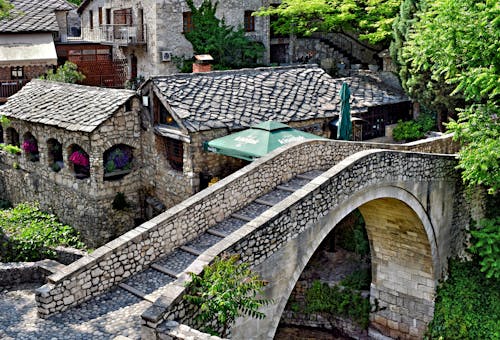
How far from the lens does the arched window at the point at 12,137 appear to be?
19.8 meters

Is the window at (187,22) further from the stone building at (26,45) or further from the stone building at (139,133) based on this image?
the stone building at (139,133)

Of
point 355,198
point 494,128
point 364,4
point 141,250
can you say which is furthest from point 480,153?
point 364,4

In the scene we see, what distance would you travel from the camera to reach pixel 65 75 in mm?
23453

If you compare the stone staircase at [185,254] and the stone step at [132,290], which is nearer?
the stone step at [132,290]

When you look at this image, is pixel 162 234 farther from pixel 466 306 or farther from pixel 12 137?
pixel 12 137

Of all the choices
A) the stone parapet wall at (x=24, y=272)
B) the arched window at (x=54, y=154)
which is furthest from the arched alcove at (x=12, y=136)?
the stone parapet wall at (x=24, y=272)

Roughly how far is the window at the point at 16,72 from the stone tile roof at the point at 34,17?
1500mm

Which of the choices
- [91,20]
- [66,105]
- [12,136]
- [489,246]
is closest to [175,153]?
[66,105]

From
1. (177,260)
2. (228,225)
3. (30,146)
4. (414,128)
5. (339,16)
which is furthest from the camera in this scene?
(339,16)

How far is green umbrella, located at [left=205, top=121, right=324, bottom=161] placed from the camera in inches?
593

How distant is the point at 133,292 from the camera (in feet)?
35.3

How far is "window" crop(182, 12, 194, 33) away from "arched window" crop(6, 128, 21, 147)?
9.14 metres

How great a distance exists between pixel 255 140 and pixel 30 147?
7.75 metres

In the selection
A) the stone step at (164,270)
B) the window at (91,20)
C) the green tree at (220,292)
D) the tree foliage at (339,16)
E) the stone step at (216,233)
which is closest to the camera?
the green tree at (220,292)
